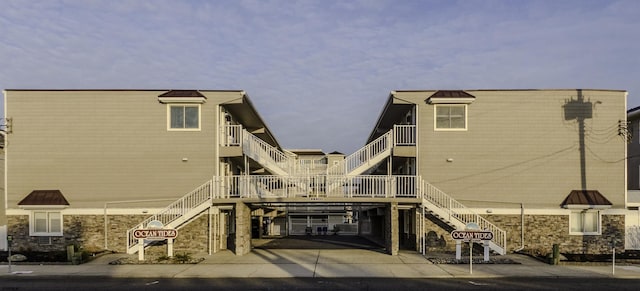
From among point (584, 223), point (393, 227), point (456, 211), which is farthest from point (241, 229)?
point (584, 223)

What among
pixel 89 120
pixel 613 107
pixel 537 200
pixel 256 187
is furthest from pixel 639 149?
pixel 89 120

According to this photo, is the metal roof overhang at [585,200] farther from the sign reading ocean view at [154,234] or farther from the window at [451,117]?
the sign reading ocean view at [154,234]

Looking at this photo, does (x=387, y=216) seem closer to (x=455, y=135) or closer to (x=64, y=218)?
(x=455, y=135)

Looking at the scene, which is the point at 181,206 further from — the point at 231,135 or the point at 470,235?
the point at 470,235

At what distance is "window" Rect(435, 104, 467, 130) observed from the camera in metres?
26.2

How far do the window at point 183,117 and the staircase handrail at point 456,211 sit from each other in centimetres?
1125

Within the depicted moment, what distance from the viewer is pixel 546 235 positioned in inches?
1013

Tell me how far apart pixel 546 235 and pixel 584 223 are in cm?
196

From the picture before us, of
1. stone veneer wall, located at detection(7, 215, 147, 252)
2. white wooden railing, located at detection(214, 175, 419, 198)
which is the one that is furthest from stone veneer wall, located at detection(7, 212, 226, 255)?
white wooden railing, located at detection(214, 175, 419, 198)

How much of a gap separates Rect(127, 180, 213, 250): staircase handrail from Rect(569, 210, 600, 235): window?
56.7ft

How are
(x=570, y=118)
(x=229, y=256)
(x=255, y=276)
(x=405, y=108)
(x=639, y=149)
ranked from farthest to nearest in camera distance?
1. (x=639, y=149)
2. (x=405, y=108)
3. (x=570, y=118)
4. (x=229, y=256)
5. (x=255, y=276)

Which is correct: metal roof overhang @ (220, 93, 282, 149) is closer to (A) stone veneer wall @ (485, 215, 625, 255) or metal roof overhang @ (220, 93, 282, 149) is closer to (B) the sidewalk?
(B) the sidewalk

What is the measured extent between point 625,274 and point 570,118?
936cm

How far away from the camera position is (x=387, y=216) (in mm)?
24875
